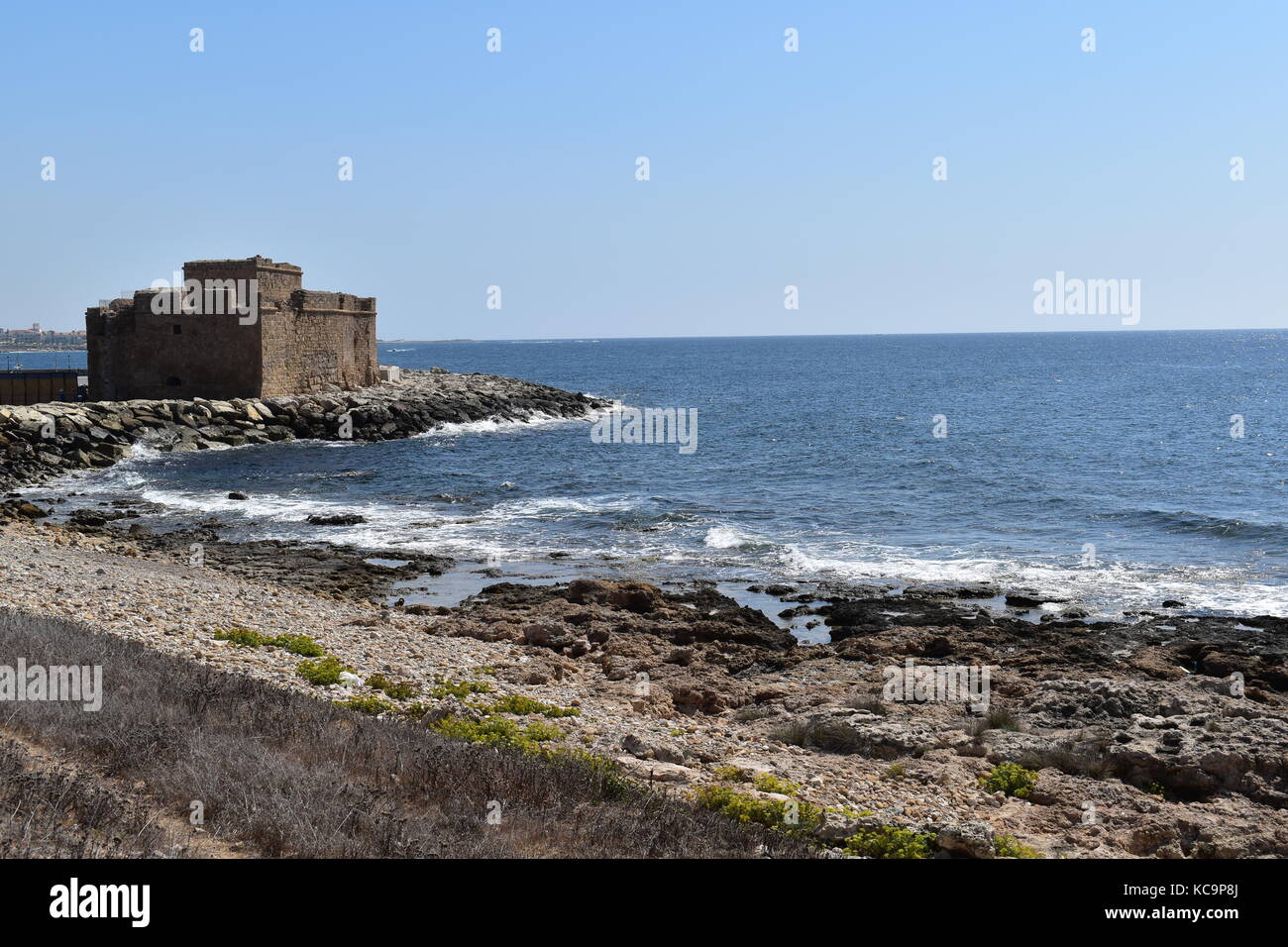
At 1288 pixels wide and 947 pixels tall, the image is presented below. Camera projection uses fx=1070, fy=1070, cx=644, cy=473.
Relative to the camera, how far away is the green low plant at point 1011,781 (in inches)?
389

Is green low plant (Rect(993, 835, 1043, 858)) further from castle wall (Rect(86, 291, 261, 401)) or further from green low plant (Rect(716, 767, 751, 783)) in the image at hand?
castle wall (Rect(86, 291, 261, 401))

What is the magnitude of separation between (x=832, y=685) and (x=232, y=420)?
37.0 m

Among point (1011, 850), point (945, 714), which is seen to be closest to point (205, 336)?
point (945, 714)

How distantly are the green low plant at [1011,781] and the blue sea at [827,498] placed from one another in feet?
34.0

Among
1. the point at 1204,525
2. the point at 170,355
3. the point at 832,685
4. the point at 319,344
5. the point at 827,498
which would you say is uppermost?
the point at 319,344

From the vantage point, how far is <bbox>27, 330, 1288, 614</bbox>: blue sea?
909 inches

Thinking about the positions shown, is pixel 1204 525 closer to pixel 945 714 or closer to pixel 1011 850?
pixel 945 714

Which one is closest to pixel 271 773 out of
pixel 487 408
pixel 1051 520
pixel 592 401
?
pixel 1051 520

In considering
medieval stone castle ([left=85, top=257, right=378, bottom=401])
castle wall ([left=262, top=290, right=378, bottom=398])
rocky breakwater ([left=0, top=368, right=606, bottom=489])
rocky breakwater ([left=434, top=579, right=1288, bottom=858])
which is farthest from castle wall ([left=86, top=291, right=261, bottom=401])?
rocky breakwater ([left=434, top=579, right=1288, bottom=858])

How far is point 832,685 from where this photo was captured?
46.0 feet

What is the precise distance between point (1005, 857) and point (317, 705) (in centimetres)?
585

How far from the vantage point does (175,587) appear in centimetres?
1758

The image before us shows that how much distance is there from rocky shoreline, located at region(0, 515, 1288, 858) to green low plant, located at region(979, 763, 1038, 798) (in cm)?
2
